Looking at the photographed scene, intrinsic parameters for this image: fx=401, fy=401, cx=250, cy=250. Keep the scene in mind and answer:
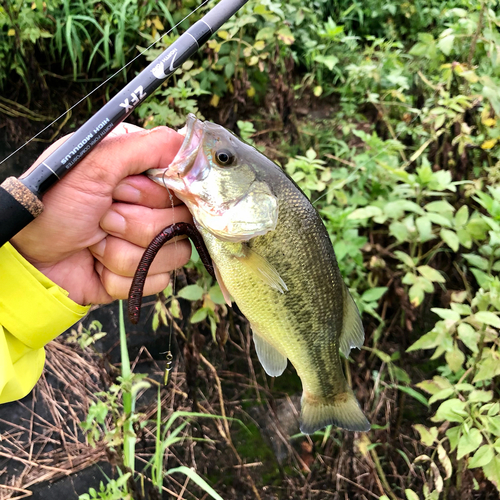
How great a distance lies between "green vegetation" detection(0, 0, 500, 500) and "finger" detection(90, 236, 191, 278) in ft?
1.35

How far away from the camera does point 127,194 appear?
4.37ft

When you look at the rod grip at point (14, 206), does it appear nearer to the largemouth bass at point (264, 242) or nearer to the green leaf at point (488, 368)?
the largemouth bass at point (264, 242)

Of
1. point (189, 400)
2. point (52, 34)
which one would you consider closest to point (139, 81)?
point (189, 400)

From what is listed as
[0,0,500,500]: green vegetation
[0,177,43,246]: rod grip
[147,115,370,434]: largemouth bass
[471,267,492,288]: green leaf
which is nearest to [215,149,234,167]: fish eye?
[147,115,370,434]: largemouth bass

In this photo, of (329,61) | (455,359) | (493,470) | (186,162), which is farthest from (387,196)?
(186,162)

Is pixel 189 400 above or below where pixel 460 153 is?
below

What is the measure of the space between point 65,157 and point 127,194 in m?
0.29

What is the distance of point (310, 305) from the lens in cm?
141

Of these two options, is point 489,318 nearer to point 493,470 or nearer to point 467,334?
point 467,334

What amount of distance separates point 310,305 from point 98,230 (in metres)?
0.79

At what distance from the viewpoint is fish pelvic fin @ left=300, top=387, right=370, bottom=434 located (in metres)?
1.62

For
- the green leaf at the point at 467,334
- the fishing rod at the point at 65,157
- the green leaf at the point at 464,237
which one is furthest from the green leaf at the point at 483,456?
the fishing rod at the point at 65,157

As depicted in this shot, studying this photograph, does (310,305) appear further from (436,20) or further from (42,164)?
(436,20)

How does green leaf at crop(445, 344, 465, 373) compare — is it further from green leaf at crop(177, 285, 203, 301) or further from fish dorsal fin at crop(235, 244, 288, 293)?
green leaf at crop(177, 285, 203, 301)
